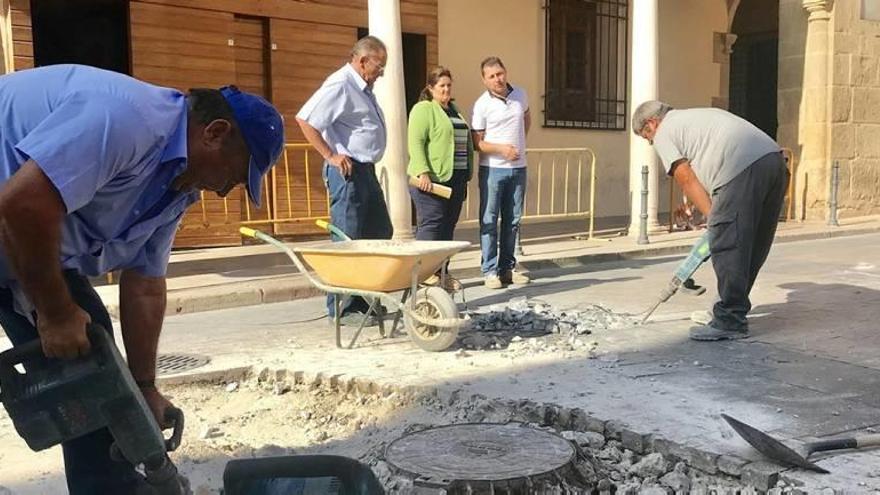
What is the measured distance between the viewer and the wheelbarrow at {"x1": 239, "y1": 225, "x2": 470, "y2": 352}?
182 inches

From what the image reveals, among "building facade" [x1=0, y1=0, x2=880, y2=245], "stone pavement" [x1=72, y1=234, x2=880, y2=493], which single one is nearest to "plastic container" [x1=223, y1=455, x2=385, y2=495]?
"stone pavement" [x1=72, y1=234, x2=880, y2=493]

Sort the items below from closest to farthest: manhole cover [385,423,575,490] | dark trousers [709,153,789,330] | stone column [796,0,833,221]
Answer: manhole cover [385,423,575,490], dark trousers [709,153,789,330], stone column [796,0,833,221]

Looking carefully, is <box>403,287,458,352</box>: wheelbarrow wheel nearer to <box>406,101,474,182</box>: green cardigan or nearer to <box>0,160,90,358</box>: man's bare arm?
<box>406,101,474,182</box>: green cardigan

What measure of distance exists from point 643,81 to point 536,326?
6.04m

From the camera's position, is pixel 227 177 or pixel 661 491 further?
pixel 661 491

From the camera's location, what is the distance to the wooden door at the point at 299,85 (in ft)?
31.0

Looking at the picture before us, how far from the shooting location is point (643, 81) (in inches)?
407

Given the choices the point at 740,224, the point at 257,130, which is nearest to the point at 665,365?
the point at 740,224

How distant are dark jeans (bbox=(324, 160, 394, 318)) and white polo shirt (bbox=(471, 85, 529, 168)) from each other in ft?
5.38

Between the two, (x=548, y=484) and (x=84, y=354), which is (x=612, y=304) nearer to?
(x=548, y=484)

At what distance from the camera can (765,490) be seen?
2775 mm

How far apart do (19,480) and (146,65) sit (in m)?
6.00

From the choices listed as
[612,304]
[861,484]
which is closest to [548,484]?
[861,484]

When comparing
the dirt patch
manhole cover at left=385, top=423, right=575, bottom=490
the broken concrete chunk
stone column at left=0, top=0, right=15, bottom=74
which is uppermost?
stone column at left=0, top=0, right=15, bottom=74
